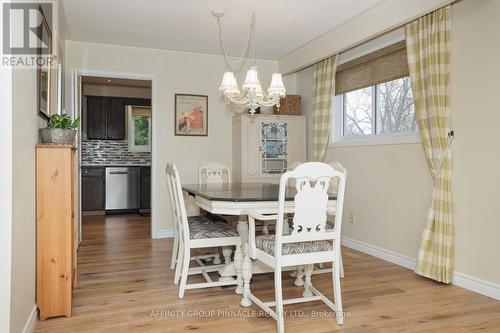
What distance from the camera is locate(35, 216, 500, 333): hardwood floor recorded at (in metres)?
2.30

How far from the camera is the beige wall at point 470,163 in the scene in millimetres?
2812

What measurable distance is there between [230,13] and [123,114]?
4.09 meters

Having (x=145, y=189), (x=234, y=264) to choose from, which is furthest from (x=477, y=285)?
(x=145, y=189)

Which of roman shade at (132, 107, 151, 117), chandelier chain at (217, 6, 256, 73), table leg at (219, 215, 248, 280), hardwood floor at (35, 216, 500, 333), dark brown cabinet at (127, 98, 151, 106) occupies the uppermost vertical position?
chandelier chain at (217, 6, 256, 73)

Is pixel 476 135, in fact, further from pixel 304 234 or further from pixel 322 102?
pixel 322 102

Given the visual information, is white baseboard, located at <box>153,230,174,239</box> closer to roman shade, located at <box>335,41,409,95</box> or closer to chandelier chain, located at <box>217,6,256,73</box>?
chandelier chain, located at <box>217,6,256,73</box>

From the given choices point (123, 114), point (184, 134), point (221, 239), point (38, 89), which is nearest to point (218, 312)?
point (221, 239)

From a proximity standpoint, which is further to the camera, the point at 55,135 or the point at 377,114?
the point at 377,114

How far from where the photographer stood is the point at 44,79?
8.84ft

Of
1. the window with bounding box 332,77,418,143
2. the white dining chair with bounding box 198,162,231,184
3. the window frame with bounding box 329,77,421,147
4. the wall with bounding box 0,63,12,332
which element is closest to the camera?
the wall with bounding box 0,63,12,332

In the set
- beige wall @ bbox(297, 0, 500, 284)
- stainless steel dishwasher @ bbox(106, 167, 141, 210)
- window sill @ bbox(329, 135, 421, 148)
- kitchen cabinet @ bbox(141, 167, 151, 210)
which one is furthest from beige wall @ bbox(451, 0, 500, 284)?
stainless steel dishwasher @ bbox(106, 167, 141, 210)

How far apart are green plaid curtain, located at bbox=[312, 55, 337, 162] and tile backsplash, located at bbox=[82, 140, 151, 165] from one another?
375cm

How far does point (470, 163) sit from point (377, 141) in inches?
43.3

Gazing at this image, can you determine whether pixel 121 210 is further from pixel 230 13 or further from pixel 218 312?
pixel 218 312
